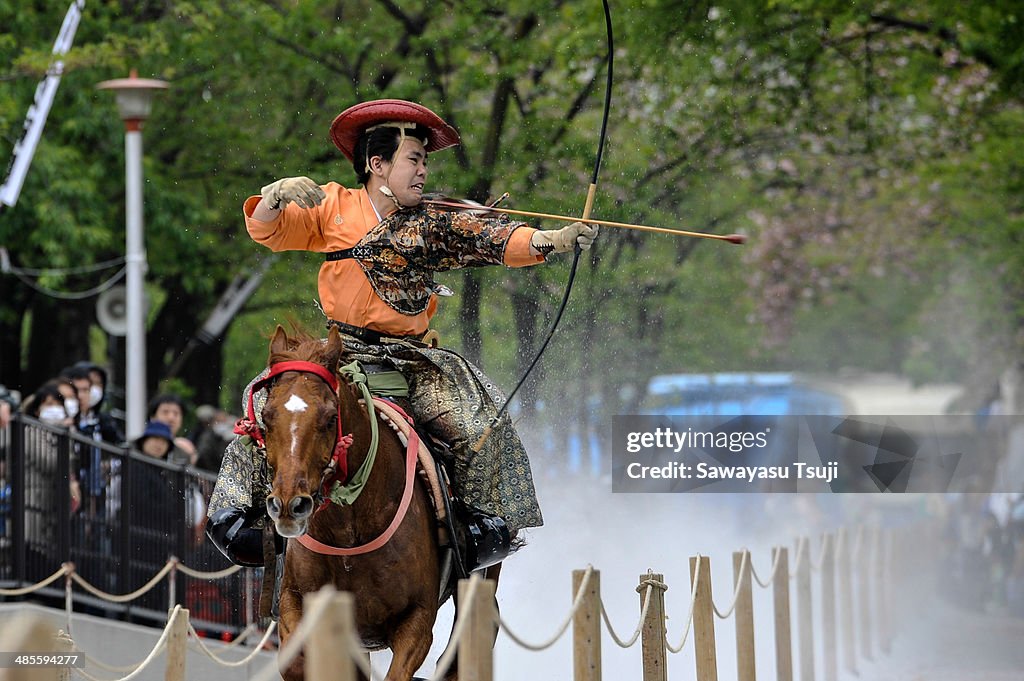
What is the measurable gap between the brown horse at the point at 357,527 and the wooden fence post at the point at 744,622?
3035 millimetres

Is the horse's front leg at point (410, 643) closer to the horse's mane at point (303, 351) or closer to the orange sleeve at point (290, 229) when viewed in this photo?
the horse's mane at point (303, 351)

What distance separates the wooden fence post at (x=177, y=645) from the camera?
7.31m

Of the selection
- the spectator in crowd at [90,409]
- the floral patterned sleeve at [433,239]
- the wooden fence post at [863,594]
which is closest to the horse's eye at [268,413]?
the floral patterned sleeve at [433,239]

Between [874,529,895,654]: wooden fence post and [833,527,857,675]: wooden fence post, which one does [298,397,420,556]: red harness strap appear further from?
[874,529,895,654]: wooden fence post

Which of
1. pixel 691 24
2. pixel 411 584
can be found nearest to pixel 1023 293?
pixel 691 24

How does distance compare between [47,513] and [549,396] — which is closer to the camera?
[47,513]

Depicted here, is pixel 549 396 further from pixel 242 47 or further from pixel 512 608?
pixel 242 47

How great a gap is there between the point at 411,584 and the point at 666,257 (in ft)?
38.8

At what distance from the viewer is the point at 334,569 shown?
567 centimetres

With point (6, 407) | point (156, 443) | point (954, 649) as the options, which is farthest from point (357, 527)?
point (954, 649)

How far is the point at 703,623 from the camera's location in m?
8.01

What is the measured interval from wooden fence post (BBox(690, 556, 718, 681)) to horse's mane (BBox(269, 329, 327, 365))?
3237 millimetres

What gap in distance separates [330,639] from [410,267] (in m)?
2.70

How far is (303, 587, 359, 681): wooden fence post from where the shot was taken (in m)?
3.90
